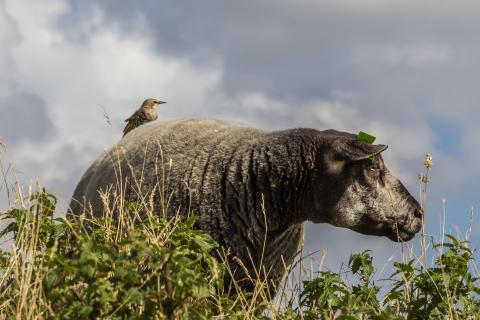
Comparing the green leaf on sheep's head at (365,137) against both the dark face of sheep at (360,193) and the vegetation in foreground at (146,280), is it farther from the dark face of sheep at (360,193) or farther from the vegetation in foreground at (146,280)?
the vegetation in foreground at (146,280)

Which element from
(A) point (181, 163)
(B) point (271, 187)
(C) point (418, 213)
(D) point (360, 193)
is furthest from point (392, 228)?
(A) point (181, 163)

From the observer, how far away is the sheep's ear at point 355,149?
852 centimetres

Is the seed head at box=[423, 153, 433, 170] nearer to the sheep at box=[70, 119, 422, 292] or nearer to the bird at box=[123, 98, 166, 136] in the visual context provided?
the sheep at box=[70, 119, 422, 292]

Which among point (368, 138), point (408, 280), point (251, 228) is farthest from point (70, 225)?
point (368, 138)

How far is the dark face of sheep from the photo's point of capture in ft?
28.2

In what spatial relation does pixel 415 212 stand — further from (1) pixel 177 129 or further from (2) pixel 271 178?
(1) pixel 177 129

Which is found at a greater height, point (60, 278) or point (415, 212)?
point (415, 212)

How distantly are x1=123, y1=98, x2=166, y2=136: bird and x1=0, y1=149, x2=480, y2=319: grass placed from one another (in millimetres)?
8304

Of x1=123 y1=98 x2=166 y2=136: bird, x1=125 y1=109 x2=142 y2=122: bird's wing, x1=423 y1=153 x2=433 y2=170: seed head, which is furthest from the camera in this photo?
x1=125 y1=109 x2=142 y2=122: bird's wing

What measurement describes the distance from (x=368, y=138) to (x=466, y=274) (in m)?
2.56

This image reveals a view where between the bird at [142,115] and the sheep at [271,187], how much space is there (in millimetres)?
6518

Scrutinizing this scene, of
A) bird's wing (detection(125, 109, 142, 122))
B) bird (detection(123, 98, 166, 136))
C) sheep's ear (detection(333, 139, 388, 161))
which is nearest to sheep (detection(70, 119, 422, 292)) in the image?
sheep's ear (detection(333, 139, 388, 161))

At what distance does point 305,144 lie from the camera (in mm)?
8664

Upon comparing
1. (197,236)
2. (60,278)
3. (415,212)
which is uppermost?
(415,212)
